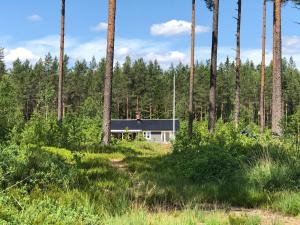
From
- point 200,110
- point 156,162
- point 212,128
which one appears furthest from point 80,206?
point 200,110

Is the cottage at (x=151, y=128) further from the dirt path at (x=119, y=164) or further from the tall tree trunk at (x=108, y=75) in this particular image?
the dirt path at (x=119, y=164)

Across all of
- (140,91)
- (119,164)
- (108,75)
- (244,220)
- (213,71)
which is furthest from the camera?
(140,91)

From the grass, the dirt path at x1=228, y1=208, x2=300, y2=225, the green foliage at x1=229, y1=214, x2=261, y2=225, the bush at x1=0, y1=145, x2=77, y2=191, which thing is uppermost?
the bush at x1=0, y1=145, x2=77, y2=191

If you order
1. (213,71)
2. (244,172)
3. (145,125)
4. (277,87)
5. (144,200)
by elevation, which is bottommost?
(144,200)

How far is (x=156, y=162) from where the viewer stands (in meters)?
11.4

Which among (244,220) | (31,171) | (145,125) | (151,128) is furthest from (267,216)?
(145,125)

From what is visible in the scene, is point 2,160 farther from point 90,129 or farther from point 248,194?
point 90,129

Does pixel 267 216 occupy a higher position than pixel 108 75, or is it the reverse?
pixel 108 75

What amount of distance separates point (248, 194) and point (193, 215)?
188 cm

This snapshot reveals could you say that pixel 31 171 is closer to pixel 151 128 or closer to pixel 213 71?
pixel 213 71

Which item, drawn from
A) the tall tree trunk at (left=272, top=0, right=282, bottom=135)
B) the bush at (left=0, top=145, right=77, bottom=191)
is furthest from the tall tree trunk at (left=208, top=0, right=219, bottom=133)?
the bush at (left=0, top=145, right=77, bottom=191)

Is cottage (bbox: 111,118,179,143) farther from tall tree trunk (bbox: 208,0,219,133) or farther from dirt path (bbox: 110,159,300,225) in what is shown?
dirt path (bbox: 110,159,300,225)

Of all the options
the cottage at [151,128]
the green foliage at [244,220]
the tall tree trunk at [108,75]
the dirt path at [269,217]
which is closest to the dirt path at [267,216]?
the dirt path at [269,217]

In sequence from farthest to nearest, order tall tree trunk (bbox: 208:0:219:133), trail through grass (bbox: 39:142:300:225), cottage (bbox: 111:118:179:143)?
cottage (bbox: 111:118:179:143), tall tree trunk (bbox: 208:0:219:133), trail through grass (bbox: 39:142:300:225)
